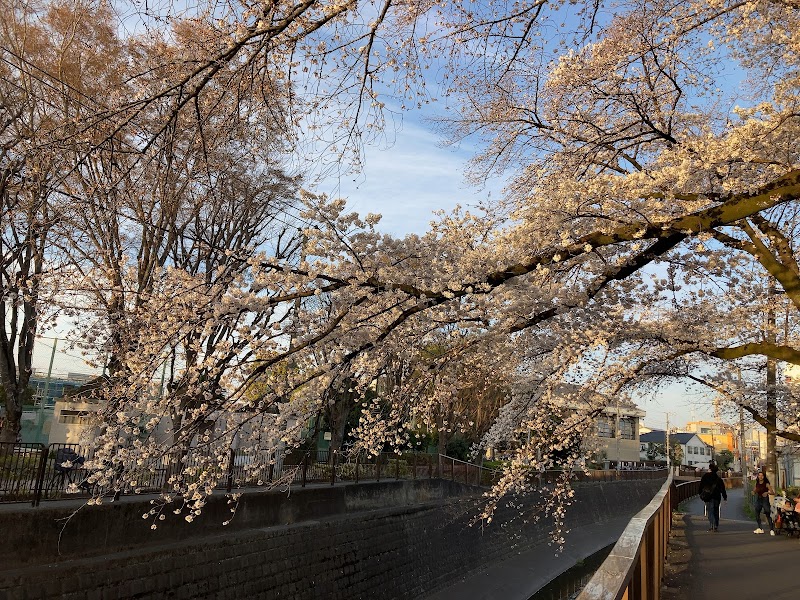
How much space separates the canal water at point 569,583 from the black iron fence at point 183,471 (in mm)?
4848

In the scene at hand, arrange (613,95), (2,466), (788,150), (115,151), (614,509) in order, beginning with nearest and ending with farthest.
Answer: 1. (115,151)
2. (788,150)
3. (613,95)
4. (2,466)
5. (614,509)

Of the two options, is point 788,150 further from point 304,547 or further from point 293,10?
point 304,547

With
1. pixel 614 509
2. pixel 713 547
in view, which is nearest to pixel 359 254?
pixel 713 547

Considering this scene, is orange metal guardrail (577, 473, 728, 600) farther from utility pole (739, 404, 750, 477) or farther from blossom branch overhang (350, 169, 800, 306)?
utility pole (739, 404, 750, 477)

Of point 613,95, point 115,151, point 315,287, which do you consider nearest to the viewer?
point 115,151

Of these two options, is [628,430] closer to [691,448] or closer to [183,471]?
[691,448]

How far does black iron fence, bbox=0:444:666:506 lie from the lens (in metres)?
5.91

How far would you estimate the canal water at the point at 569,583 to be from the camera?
60.9ft

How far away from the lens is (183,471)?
577cm

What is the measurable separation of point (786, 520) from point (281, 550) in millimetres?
10486

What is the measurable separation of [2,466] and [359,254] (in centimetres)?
647

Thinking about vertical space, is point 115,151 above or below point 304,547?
above

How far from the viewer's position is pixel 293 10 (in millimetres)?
3178

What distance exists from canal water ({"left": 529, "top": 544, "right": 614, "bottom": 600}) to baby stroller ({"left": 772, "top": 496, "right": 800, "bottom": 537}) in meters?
5.94
